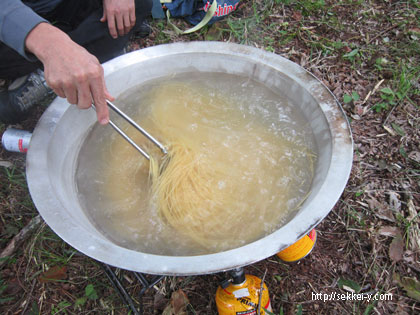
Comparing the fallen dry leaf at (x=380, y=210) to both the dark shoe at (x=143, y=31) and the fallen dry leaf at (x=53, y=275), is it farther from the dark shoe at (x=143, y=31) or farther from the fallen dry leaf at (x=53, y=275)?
the dark shoe at (x=143, y=31)

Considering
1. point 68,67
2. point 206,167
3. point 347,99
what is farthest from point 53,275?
point 347,99

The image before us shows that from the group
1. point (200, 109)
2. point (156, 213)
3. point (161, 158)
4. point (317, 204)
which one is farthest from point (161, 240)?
point (200, 109)

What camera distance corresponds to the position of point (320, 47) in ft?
7.55

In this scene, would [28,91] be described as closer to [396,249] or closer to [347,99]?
[347,99]

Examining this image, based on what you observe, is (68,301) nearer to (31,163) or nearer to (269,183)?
(31,163)

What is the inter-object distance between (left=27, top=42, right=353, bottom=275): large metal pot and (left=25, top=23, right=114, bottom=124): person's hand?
0.35m

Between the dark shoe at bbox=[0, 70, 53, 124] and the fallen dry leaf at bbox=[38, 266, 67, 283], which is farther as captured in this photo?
the dark shoe at bbox=[0, 70, 53, 124]

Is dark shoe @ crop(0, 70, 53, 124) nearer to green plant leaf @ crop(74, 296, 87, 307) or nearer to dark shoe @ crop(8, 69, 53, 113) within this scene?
dark shoe @ crop(8, 69, 53, 113)

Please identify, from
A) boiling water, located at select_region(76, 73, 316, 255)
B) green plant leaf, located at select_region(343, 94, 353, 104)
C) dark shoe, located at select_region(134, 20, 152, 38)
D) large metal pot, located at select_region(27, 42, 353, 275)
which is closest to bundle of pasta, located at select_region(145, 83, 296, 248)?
boiling water, located at select_region(76, 73, 316, 255)

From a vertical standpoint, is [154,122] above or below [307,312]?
above

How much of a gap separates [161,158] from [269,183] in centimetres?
59

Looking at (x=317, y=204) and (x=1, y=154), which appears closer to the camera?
(x=317, y=204)

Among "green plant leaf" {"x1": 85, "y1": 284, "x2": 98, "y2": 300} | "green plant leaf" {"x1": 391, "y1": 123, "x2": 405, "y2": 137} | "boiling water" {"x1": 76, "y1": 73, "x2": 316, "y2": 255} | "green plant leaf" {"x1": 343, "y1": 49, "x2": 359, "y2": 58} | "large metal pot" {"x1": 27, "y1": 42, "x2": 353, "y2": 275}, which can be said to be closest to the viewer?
"large metal pot" {"x1": 27, "y1": 42, "x2": 353, "y2": 275}

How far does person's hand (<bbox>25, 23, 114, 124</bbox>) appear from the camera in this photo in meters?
1.01
